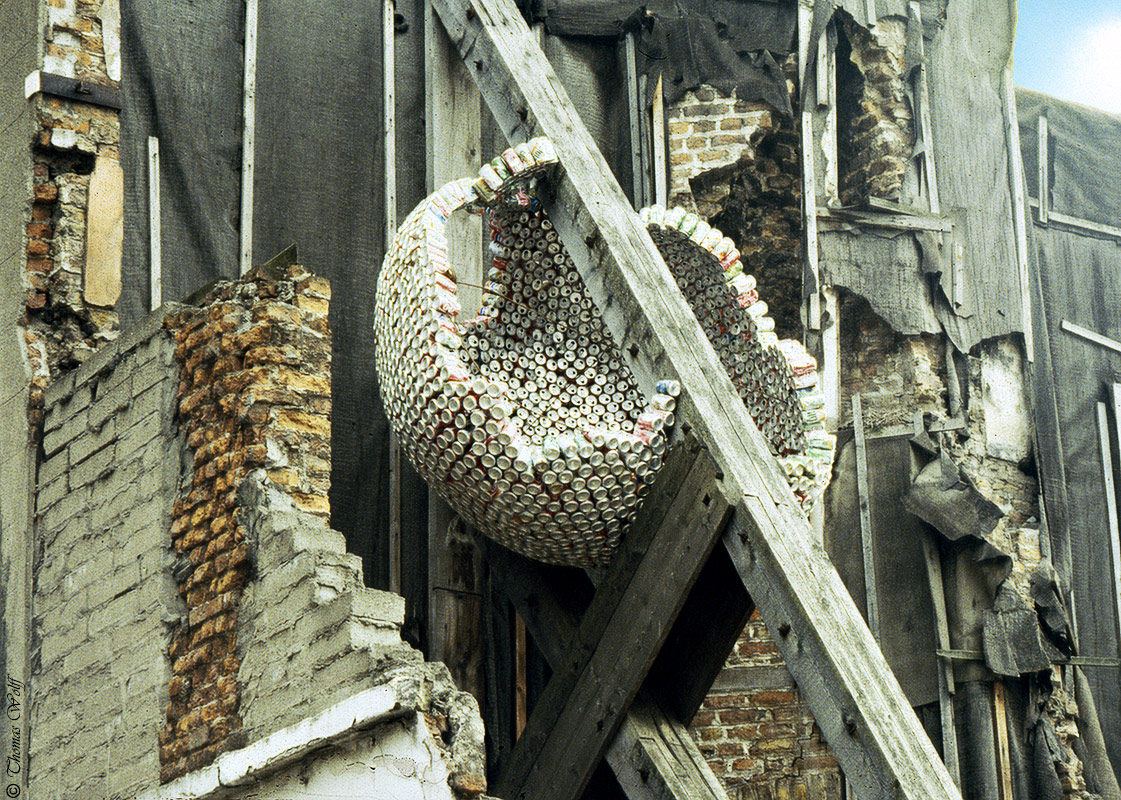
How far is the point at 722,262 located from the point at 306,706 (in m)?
2.96

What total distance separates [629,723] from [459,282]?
6.84 feet

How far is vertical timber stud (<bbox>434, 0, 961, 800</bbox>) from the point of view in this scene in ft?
14.3

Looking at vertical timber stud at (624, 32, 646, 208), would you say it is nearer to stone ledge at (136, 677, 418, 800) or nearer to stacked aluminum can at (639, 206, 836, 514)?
stacked aluminum can at (639, 206, 836, 514)

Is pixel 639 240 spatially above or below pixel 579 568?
above

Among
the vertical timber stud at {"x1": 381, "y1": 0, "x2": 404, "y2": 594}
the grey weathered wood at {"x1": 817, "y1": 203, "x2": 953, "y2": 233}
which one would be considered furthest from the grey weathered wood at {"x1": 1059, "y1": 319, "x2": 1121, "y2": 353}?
the vertical timber stud at {"x1": 381, "y1": 0, "x2": 404, "y2": 594}

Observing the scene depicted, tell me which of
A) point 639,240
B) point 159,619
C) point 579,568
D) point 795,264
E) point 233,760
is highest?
point 795,264

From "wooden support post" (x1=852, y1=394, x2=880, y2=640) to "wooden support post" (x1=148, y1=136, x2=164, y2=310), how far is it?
3.39 metres

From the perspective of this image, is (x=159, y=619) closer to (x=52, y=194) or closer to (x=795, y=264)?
(x=52, y=194)

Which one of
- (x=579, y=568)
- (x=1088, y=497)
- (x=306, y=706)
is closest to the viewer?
(x=306, y=706)

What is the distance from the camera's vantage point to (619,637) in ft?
16.7

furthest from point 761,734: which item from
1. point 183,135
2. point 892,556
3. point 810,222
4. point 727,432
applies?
point 183,135

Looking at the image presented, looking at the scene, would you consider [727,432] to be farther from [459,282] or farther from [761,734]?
[761,734]

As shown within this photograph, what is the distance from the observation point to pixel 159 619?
4.40 metres

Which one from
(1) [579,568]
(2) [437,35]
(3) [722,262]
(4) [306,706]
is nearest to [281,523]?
(4) [306,706]
